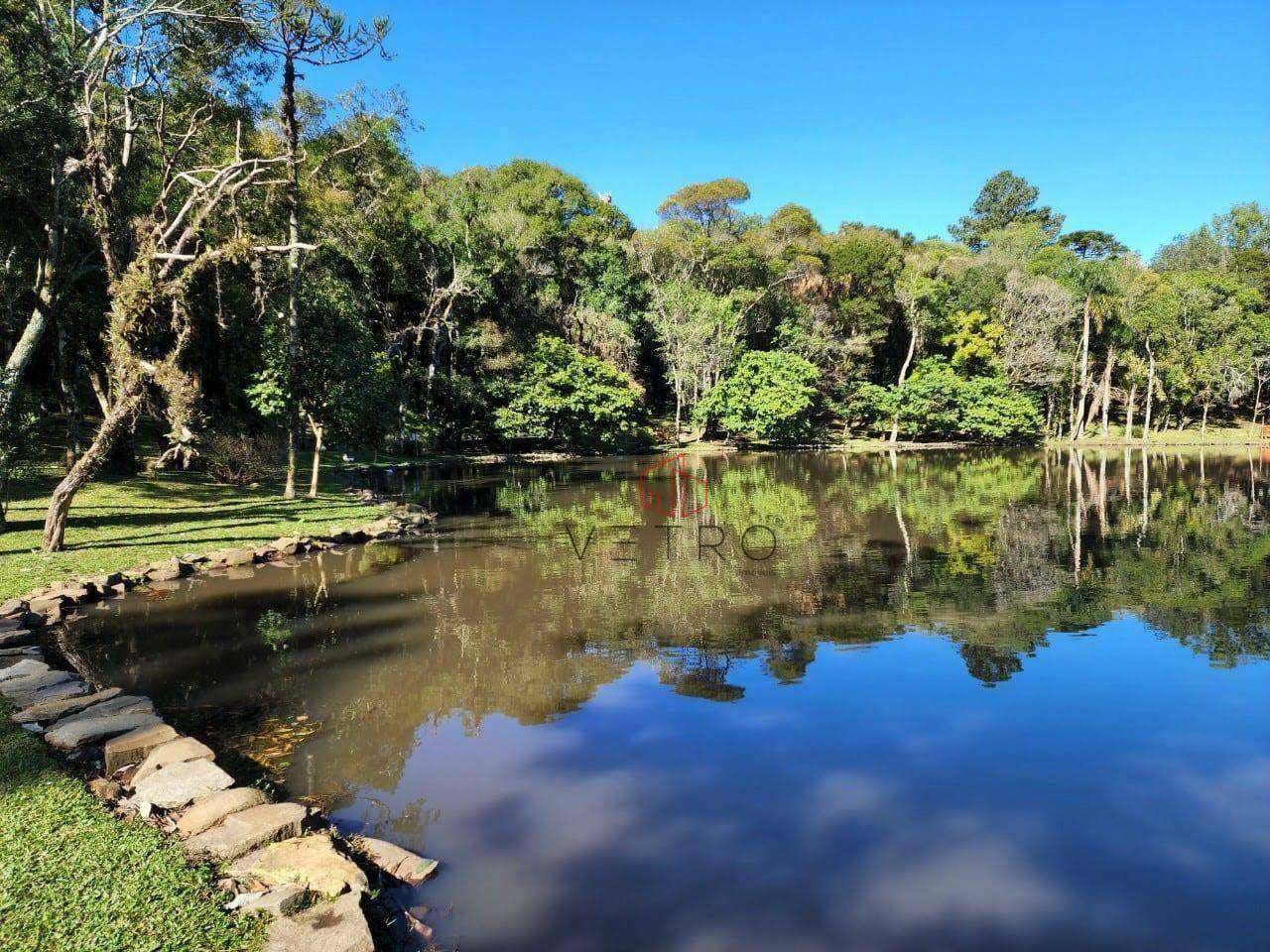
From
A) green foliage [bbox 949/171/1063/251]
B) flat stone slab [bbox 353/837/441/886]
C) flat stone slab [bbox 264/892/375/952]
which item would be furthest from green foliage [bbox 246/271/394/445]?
green foliage [bbox 949/171/1063/251]

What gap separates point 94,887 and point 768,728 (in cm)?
408

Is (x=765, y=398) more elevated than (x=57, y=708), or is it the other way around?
(x=765, y=398)

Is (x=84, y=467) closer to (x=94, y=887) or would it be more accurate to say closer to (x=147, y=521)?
(x=147, y=521)

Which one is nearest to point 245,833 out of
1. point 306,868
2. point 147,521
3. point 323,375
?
point 306,868

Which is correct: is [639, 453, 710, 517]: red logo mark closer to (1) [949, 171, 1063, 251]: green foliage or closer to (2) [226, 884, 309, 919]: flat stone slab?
(2) [226, 884, 309, 919]: flat stone slab

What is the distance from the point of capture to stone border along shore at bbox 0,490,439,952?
3111 millimetres

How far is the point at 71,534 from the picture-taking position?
11500mm

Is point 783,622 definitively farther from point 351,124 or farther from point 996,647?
point 351,124

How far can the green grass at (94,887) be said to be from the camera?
290 cm

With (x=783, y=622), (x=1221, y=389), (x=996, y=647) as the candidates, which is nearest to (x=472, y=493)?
(x=783, y=622)

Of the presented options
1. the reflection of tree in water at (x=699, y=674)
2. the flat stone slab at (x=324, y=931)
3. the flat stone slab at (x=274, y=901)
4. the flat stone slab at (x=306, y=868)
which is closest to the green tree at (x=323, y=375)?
the reflection of tree in water at (x=699, y=674)

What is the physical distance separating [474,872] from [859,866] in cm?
199

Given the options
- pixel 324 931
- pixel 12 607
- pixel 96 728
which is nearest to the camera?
pixel 324 931

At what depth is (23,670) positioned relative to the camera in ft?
19.6
